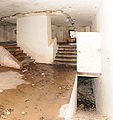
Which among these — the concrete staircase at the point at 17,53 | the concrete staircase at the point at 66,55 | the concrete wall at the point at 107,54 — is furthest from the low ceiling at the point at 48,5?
the concrete staircase at the point at 66,55

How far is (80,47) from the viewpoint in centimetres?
435

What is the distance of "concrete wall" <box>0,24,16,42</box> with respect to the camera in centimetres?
849

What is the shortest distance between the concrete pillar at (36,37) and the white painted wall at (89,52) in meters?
1.74

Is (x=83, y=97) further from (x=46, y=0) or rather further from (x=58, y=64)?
(x=46, y=0)

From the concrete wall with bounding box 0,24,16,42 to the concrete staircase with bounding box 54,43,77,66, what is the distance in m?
4.68

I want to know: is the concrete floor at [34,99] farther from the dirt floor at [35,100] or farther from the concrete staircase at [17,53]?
the concrete staircase at [17,53]

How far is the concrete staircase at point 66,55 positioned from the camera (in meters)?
5.56

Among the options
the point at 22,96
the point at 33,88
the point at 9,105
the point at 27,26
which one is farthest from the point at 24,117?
the point at 27,26

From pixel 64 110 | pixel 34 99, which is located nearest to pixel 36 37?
pixel 34 99

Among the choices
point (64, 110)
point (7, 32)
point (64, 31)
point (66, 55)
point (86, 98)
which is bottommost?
point (86, 98)

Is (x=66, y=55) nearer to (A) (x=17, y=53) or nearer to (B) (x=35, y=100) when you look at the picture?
(A) (x=17, y=53)

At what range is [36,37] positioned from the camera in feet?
19.1

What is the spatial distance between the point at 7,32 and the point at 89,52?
6.97 metres

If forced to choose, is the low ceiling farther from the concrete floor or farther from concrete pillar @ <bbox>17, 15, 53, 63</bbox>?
the concrete floor
